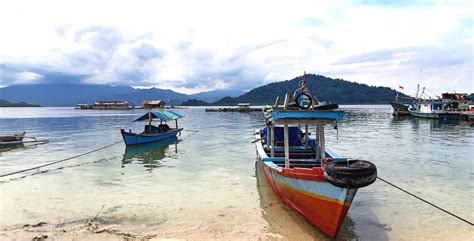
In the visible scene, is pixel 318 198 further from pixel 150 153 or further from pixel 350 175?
pixel 150 153

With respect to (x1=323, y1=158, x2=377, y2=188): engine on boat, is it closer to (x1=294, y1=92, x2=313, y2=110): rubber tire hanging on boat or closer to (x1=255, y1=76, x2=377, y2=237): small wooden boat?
(x1=255, y1=76, x2=377, y2=237): small wooden boat

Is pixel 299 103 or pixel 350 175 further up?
pixel 299 103

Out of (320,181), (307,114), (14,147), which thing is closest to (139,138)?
(14,147)

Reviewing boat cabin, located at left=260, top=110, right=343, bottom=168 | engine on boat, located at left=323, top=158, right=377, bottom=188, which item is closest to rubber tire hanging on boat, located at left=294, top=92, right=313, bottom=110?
boat cabin, located at left=260, top=110, right=343, bottom=168

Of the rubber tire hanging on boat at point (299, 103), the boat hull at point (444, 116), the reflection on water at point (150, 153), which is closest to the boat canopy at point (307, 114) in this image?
the rubber tire hanging on boat at point (299, 103)

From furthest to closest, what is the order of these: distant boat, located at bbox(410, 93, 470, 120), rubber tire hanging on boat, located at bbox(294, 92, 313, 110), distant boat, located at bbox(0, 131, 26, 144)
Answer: distant boat, located at bbox(410, 93, 470, 120) → distant boat, located at bbox(0, 131, 26, 144) → rubber tire hanging on boat, located at bbox(294, 92, 313, 110)

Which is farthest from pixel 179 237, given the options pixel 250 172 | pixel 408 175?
pixel 408 175

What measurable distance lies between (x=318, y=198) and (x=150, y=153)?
19507mm

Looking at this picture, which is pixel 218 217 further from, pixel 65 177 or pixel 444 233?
pixel 65 177

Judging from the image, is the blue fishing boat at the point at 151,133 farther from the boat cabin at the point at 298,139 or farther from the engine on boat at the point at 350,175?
the engine on boat at the point at 350,175

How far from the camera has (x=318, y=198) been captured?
8.91 m

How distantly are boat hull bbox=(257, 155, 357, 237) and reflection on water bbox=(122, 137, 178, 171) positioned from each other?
37.9ft

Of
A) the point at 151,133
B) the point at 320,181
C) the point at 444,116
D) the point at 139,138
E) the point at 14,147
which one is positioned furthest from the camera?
the point at 444,116

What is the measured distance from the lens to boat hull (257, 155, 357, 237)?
8172 millimetres
